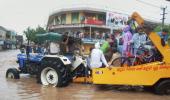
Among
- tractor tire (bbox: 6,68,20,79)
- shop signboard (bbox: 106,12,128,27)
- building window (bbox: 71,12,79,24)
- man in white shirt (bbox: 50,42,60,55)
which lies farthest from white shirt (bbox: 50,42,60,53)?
building window (bbox: 71,12,79,24)

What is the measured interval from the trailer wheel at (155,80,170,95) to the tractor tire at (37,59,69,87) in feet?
10.6

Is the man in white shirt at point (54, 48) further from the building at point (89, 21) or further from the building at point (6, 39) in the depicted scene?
the building at point (6, 39)

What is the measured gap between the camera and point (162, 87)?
471 inches

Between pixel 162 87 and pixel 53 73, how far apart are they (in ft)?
12.8

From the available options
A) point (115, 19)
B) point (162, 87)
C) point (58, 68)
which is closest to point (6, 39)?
point (115, 19)

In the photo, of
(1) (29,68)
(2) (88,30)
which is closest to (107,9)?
(2) (88,30)

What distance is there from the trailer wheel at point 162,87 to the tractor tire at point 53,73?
323 centimetres

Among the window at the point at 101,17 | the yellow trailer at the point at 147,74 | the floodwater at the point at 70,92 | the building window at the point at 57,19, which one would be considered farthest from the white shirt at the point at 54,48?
the building window at the point at 57,19

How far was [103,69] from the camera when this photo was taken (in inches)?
494

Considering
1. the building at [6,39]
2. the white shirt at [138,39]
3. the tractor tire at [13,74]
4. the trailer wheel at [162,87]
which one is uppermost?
the building at [6,39]

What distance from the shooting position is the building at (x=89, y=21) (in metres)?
51.2

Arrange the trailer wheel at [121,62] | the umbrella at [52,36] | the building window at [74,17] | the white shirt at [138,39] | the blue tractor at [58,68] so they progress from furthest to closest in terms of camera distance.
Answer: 1. the building window at [74,17]
2. the umbrella at [52,36]
3. the blue tractor at [58,68]
4. the white shirt at [138,39]
5. the trailer wheel at [121,62]

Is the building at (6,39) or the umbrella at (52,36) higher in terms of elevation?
the building at (6,39)

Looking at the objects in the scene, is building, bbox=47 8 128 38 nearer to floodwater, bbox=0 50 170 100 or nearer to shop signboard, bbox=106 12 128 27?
shop signboard, bbox=106 12 128 27
